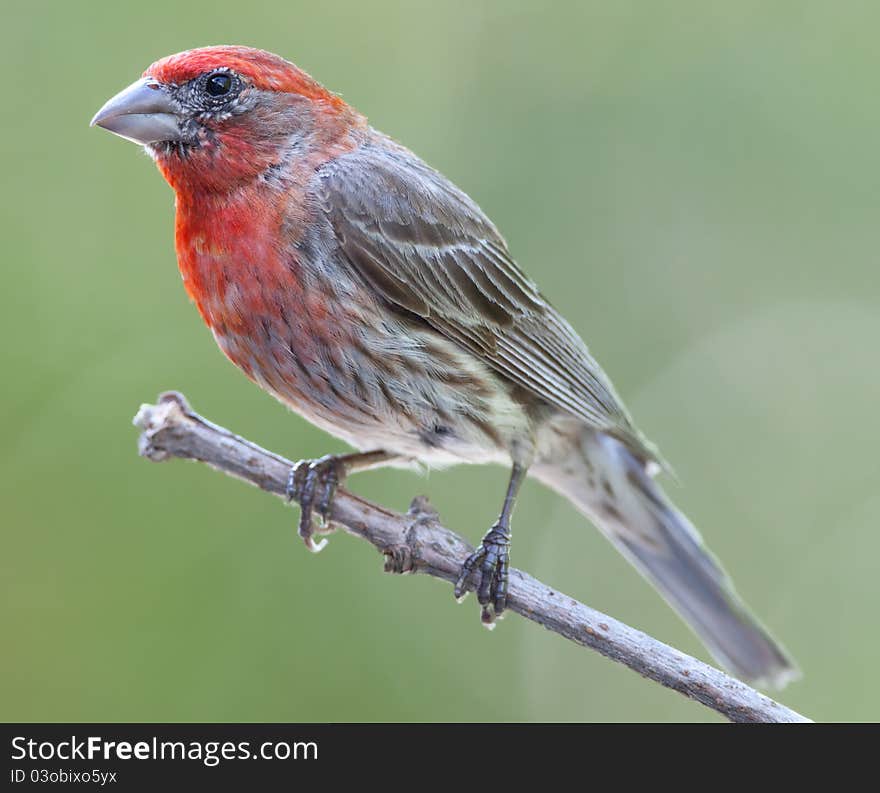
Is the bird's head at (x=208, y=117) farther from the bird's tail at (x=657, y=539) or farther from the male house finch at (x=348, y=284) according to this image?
the bird's tail at (x=657, y=539)

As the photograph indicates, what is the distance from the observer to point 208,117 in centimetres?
454

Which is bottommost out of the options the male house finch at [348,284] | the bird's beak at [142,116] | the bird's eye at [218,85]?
the male house finch at [348,284]

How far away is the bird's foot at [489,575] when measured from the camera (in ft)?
14.5

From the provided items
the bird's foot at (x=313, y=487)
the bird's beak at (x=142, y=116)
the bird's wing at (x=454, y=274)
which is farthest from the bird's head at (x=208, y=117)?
the bird's foot at (x=313, y=487)

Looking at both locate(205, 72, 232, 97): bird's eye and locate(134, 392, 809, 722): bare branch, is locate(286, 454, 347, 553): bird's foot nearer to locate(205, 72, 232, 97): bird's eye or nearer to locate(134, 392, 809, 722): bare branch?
locate(134, 392, 809, 722): bare branch

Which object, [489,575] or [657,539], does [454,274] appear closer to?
[489,575]

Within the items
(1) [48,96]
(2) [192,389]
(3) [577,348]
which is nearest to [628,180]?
(3) [577,348]

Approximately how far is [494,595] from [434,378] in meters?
0.91

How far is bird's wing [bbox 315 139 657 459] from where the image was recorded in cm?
459

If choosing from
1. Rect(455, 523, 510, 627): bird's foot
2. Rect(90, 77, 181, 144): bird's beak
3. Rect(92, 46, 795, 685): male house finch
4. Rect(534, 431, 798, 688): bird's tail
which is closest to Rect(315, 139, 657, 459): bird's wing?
Rect(92, 46, 795, 685): male house finch

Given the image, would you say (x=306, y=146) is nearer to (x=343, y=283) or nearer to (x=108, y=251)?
(x=343, y=283)

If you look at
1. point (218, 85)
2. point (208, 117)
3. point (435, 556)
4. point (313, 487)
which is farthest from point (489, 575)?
point (218, 85)

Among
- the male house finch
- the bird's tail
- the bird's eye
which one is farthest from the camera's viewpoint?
the bird's tail

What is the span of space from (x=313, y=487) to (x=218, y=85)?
5.68 feet
